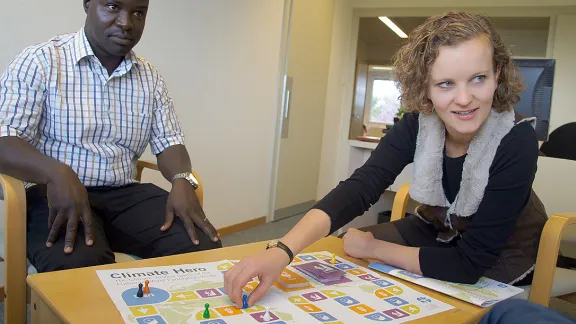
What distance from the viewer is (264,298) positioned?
910mm

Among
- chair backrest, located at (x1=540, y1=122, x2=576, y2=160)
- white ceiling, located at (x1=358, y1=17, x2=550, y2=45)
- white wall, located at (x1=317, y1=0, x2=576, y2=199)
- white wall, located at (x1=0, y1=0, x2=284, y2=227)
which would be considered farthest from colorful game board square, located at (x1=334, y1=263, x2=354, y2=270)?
white ceiling, located at (x1=358, y1=17, x2=550, y2=45)

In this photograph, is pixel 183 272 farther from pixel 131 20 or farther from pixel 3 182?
pixel 131 20

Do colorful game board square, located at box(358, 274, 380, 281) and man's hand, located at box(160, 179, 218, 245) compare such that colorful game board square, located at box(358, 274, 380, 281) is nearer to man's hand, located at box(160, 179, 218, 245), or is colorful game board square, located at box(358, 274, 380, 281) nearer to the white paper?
the white paper

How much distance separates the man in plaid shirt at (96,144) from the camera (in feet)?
4.18

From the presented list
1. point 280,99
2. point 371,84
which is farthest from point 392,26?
point 280,99

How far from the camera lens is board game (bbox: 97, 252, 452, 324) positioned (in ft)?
2.64

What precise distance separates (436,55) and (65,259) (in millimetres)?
1064

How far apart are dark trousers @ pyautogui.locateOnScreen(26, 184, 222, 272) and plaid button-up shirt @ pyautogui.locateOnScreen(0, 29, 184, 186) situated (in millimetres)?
72

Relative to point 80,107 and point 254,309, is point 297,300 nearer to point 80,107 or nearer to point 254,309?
point 254,309

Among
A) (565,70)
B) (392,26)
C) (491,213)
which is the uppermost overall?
(392,26)

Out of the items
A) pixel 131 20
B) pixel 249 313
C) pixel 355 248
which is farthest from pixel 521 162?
pixel 131 20

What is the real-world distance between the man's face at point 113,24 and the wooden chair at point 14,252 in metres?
0.53

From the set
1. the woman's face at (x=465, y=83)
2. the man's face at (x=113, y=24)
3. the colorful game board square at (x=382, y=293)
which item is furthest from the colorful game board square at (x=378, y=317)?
the man's face at (x=113, y=24)

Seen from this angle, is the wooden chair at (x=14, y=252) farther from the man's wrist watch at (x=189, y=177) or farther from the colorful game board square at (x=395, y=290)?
the colorful game board square at (x=395, y=290)
